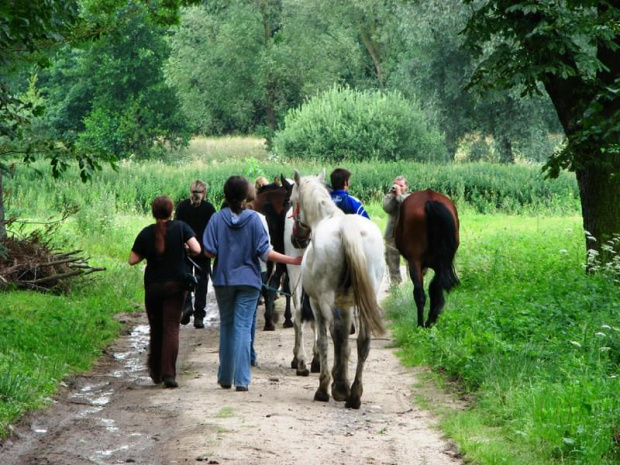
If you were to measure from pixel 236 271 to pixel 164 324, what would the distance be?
3.22 feet

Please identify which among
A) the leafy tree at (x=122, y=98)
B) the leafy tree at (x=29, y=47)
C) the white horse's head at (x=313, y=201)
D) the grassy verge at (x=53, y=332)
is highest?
the leafy tree at (x=122, y=98)

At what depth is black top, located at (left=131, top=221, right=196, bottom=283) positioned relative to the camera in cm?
1027

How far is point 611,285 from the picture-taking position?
1329 centimetres

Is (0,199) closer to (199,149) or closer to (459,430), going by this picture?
(459,430)

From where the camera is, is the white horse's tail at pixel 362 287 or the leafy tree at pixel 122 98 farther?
the leafy tree at pixel 122 98

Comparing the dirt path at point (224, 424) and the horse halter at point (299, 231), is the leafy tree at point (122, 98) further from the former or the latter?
the dirt path at point (224, 424)

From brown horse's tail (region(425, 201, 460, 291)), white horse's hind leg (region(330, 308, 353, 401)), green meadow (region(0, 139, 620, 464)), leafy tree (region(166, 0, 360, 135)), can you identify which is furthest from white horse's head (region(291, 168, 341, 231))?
leafy tree (region(166, 0, 360, 135))

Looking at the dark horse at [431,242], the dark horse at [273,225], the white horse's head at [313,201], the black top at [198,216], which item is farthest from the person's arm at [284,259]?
the black top at [198,216]

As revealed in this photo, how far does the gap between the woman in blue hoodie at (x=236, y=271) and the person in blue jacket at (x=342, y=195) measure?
157 cm

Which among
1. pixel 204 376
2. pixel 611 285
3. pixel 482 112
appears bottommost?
pixel 204 376

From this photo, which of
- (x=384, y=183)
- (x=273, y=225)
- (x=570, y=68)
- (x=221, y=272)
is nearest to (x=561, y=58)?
(x=570, y=68)

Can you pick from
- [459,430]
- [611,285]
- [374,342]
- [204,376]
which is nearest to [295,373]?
[204,376]

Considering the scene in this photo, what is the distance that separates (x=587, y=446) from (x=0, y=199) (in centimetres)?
1232

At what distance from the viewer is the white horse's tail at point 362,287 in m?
9.09
